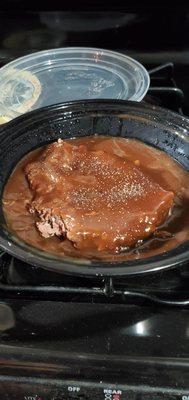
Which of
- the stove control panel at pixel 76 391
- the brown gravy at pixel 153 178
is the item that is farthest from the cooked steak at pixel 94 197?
the stove control panel at pixel 76 391

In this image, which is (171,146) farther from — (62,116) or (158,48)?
(158,48)

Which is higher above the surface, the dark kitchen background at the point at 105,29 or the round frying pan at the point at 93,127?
the dark kitchen background at the point at 105,29

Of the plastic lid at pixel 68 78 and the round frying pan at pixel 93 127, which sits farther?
the plastic lid at pixel 68 78

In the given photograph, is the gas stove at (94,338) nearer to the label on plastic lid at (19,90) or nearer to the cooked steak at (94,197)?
the cooked steak at (94,197)

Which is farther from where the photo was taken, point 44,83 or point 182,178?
point 44,83

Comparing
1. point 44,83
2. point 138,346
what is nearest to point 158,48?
point 44,83

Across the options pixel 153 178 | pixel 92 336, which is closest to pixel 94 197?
pixel 153 178
